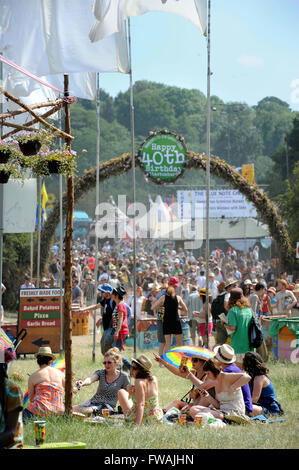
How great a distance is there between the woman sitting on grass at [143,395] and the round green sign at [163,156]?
46.5 feet

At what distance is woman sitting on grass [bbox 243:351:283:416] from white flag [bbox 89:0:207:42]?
174 inches

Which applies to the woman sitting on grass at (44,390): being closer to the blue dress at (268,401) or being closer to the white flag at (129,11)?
the blue dress at (268,401)

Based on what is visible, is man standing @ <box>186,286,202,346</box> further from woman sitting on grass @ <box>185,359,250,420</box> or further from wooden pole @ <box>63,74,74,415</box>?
wooden pole @ <box>63,74,74,415</box>

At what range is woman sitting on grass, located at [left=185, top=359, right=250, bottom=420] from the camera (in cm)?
907

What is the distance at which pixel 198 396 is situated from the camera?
962 cm

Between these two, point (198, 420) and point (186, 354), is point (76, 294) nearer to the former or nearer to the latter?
point (186, 354)

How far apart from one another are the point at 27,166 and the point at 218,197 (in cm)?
4571

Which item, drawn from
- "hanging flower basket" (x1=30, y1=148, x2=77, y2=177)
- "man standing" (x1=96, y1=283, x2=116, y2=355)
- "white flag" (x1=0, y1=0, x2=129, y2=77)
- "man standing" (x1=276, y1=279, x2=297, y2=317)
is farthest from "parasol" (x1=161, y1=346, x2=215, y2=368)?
"man standing" (x1=276, y1=279, x2=297, y2=317)

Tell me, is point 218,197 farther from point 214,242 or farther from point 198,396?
point 198,396

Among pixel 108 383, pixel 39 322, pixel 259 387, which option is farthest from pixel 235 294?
pixel 39 322

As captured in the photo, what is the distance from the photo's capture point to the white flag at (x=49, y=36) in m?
11.6

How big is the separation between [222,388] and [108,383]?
59.2 inches

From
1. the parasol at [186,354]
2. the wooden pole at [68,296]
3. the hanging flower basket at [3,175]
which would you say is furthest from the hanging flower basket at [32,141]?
the parasol at [186,354]

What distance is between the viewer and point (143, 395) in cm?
876
